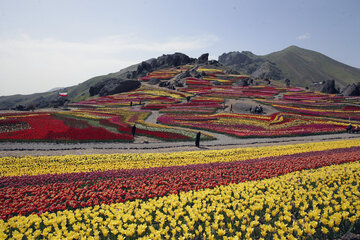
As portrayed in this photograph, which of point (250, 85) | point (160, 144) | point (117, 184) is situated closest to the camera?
point (117, 184)

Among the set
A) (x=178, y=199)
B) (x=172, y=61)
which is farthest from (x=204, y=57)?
(x=178, y=199)

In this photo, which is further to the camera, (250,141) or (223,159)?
(250,141)

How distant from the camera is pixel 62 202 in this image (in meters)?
7.79

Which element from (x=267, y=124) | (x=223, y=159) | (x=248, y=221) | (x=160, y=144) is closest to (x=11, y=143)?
(x=160, y=144)

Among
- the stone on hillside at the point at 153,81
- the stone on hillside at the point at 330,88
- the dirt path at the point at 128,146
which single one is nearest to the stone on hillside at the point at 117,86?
the stone on hillside at the point at 153,81

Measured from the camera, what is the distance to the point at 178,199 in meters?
7.70

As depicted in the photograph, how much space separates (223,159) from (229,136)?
38.7 ft

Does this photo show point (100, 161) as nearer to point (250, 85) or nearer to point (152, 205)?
point (152, 205)

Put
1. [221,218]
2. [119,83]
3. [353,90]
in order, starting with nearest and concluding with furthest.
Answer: [221,218] → [353,90] → [119,83]

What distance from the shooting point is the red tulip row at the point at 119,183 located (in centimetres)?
743

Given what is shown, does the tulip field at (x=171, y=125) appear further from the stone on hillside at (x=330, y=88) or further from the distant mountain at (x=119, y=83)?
the stone on hillside at (x=330, y=88)

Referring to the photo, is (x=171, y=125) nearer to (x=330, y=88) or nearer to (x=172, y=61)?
(x=330, y=88)

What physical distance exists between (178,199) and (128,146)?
46.0 ft

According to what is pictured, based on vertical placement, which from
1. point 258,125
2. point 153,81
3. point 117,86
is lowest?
point 258,125
